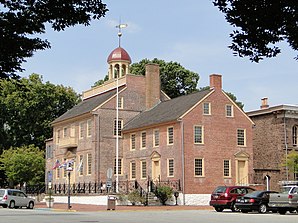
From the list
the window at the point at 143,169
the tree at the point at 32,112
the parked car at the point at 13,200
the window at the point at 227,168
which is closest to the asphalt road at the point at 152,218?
the parked car at the point at 13,200

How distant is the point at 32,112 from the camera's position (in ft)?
242

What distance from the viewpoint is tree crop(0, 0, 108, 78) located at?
9.41 metres

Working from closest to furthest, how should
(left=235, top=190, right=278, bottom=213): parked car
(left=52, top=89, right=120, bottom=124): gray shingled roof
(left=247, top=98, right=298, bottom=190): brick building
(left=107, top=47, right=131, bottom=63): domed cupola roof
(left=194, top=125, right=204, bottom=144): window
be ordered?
(left=235, top=190, right=278, bottom=213): parked car → (left=194, top=125, right=204, bottom=144): window → (left=247, top=98, right=298, bottom=190): brick building → (left=52, top=89, right=120, bottom=124): gray shingled roof → (left=107, top=47, right=131, bottom=63): domed cupola roof

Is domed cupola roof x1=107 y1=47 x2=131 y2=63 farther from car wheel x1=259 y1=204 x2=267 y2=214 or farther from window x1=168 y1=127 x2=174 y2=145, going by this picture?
car wheel x1=259 y1=204 x2=267 y2=214

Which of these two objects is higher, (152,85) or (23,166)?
(152,85)

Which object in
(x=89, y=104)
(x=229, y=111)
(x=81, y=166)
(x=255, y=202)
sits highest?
(x=89, y=104)

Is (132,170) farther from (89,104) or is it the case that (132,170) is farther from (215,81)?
(215,81)

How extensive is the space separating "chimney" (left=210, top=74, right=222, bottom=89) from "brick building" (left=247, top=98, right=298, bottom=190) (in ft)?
23.2

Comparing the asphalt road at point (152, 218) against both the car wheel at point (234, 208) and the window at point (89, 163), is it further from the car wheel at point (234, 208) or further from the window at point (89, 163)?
the window at point (89, 163)

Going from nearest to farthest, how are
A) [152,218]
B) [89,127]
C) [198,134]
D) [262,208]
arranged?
[152,218] → [262,208] → [198,134] → [89,127]

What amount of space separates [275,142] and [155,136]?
1150 cm

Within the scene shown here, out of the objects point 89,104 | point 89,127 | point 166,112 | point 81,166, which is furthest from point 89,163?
Answer: point 166,112

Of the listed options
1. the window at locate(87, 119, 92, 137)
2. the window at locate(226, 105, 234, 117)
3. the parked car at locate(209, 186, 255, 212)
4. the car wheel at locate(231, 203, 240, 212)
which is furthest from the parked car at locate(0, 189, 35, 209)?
the window at locate(226, 105, 234, 117)

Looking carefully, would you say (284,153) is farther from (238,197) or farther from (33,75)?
(33,75)
